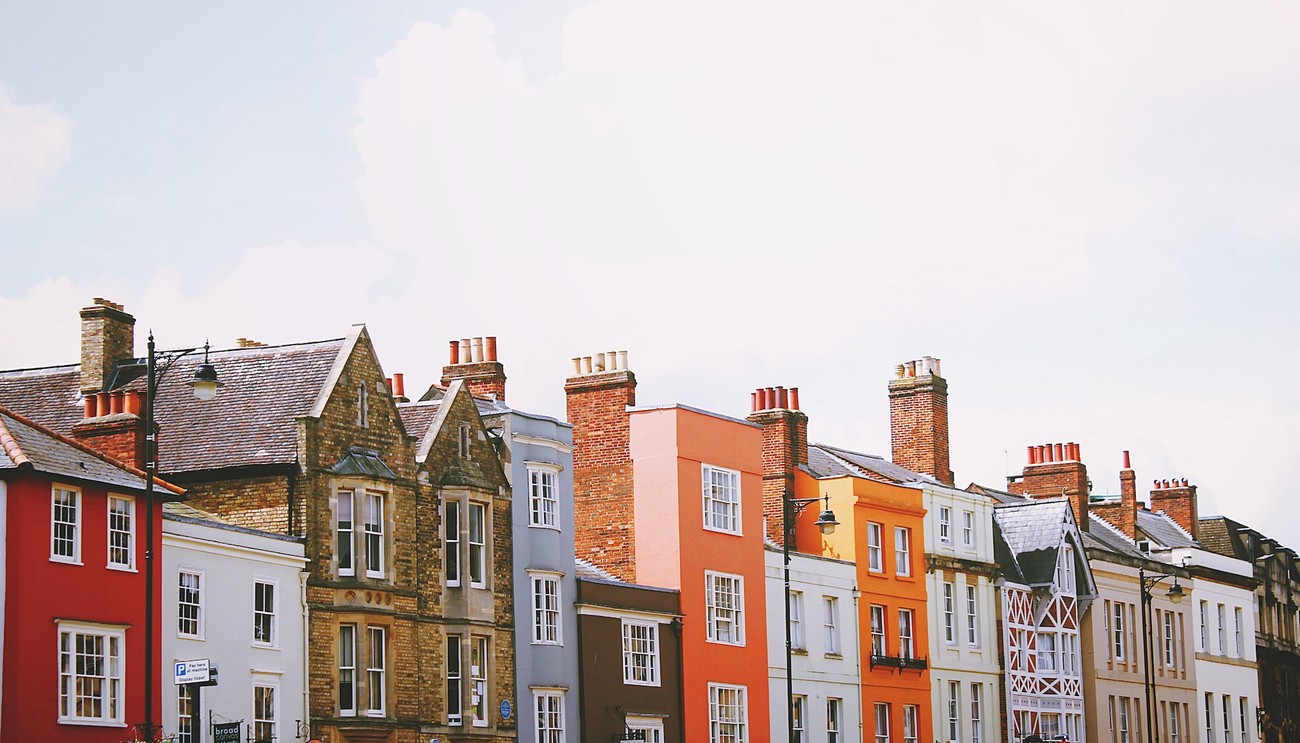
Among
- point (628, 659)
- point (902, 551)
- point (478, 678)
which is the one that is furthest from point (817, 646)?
point (478, 678)

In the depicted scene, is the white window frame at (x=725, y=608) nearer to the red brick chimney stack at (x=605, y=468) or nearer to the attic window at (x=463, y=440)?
the red brick chimney stack at (x=605, y=468)

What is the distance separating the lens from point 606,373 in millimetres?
59188

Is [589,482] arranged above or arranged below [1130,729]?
above

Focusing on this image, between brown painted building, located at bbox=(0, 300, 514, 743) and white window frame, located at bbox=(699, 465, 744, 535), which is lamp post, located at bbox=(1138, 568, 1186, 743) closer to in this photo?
white window frame, located at bbox=(699, 465, 744, 535)

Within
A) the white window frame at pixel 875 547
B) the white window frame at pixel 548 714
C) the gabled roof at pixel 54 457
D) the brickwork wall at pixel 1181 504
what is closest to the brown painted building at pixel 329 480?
the white window frame at pixel 548 714

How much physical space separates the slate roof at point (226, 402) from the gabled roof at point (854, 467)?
827 inches

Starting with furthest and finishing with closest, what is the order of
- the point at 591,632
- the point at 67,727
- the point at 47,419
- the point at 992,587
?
1. the point at 992,587
2. the point at 591,632
3. the point at 47,419
4. the point at 67,727

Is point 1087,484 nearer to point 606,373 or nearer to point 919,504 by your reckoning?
point 919,504

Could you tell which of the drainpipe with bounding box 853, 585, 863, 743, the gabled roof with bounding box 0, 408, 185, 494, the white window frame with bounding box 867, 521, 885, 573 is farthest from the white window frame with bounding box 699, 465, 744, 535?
the gabled roof with bounding box 0, 408, 185, 494

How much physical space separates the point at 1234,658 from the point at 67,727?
62.3 m

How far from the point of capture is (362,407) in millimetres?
48469

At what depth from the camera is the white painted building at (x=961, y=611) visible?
6806 centimetres

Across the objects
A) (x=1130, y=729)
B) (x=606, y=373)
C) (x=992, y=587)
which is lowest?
(x=1130, y=729)

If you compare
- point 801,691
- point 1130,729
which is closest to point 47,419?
point 801,691
